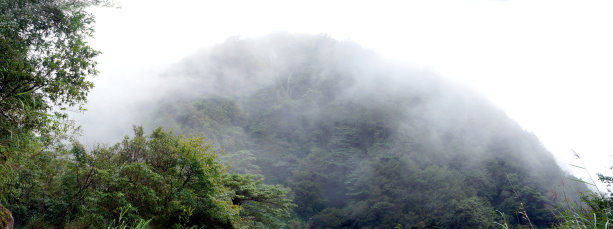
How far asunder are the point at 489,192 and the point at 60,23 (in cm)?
4262

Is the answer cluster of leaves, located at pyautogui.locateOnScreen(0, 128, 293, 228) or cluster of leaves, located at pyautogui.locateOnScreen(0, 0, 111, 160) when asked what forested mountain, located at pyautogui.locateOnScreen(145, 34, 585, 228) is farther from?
cluster of leaves, located at pyautogui.locateOnScreen(0, 0, 111, 160)

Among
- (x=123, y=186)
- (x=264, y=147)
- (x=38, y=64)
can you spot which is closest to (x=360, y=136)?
(x=264, y=147)

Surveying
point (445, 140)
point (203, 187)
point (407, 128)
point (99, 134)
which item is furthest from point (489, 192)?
point (99, 134)

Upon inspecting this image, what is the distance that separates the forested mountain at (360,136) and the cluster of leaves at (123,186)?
2145 cm

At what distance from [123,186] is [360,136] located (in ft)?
155

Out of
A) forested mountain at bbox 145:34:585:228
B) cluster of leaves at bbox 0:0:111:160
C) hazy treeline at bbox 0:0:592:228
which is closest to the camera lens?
cluster of leaves at bbox 0:0:111:160

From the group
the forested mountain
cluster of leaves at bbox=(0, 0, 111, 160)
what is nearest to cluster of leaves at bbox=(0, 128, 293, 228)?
cluster of leaves at bbox=(0, 0, 111, 160)

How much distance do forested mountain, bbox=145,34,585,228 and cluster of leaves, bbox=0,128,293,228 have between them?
845 inches

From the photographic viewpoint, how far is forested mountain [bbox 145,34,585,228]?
3459 centimetres

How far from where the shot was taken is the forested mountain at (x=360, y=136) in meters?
34.6

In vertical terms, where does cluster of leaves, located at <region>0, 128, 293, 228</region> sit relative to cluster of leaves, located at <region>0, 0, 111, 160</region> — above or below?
below

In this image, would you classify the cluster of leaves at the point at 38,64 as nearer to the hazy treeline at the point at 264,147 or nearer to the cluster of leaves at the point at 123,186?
the hazy treeline at the point at 264,147

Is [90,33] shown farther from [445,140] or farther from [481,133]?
[481,133]

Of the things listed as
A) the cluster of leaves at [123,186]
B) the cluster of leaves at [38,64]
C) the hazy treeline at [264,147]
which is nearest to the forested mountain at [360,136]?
the hazy treeline at [264,147]
